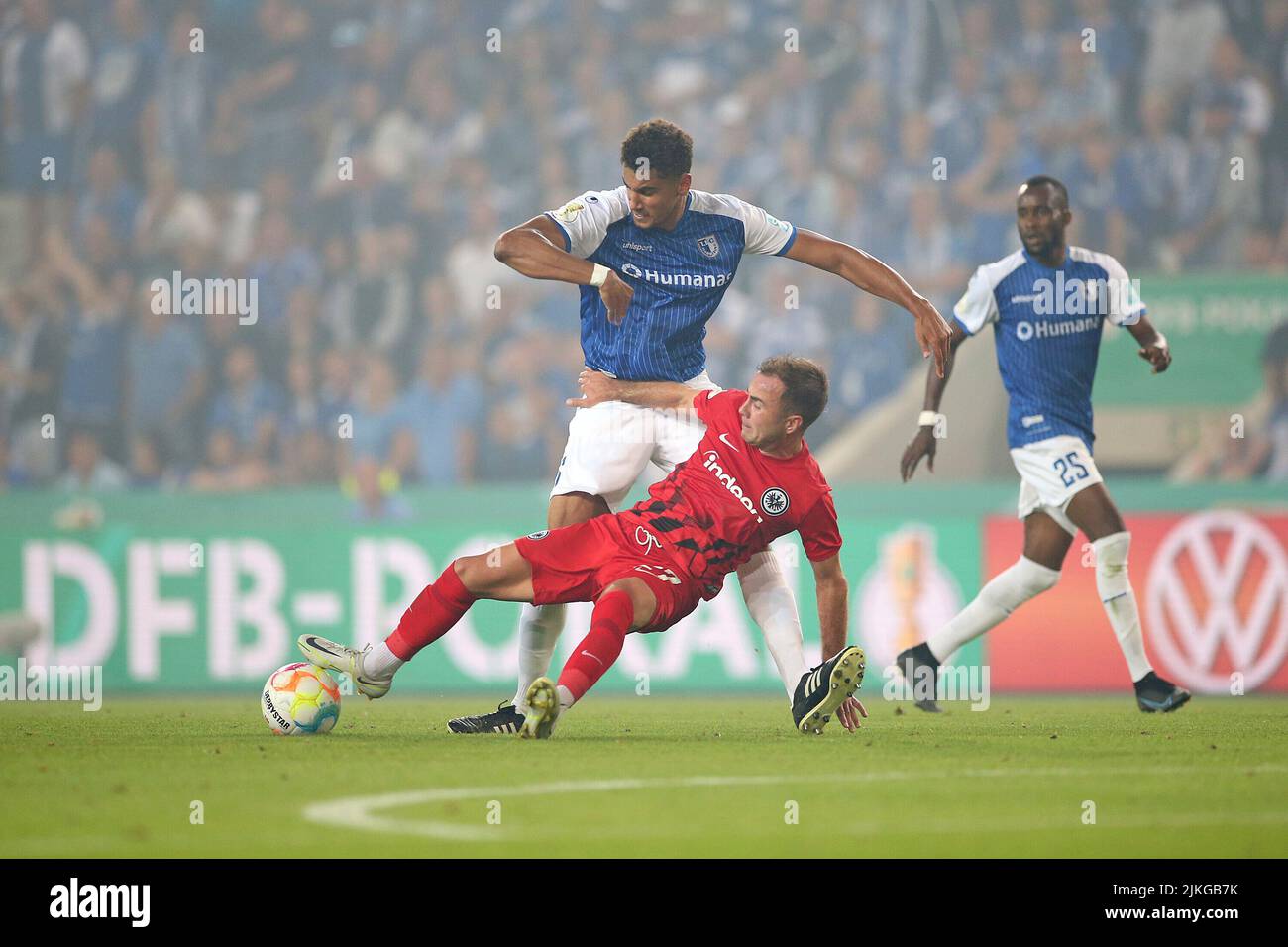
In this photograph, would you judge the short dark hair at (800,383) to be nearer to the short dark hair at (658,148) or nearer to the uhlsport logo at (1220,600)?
the short dark hair at (658,148)

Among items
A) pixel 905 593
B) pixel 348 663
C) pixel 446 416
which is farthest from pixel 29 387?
pixel 348 663

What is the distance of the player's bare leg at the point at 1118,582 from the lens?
739cm

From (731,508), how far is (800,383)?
0.52m

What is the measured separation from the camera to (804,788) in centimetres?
460

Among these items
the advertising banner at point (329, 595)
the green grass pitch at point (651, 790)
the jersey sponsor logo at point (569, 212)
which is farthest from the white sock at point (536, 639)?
the advertising banner at point (329, 595)

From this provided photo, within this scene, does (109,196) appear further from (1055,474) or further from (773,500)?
(773,500)

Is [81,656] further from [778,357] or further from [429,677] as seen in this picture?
[778,357]

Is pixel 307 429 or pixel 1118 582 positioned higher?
pixel 307 429

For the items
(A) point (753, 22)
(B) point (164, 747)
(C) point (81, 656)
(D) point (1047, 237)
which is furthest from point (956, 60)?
(B) point (164, 747)

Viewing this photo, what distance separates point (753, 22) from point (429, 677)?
6.74 meters

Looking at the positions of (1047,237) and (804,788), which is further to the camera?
(1047,237)

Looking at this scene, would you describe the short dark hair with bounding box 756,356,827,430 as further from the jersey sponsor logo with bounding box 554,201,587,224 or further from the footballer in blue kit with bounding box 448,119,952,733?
the jersey sponsor logo with bounding box 554,201,587,224

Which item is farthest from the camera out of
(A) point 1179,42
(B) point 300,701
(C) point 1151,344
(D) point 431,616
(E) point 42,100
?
(E) point 42,100

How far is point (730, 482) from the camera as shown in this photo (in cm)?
614
